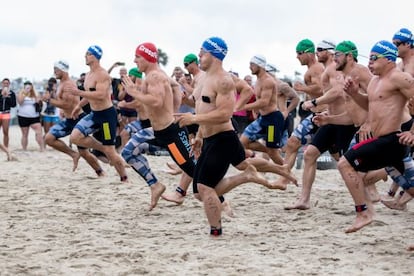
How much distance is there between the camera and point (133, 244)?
591 cm

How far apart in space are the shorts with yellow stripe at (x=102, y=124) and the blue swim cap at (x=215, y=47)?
398 cm

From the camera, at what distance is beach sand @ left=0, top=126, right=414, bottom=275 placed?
5125 millimetres

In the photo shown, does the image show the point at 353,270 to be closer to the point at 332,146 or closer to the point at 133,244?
the point at 133,244

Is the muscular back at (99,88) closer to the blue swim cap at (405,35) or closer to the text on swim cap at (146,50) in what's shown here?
the text on swim cap at (146,50)

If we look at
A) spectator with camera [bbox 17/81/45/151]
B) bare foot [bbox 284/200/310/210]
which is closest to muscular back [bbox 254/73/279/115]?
bare foot [bbox 284/200/310/210]

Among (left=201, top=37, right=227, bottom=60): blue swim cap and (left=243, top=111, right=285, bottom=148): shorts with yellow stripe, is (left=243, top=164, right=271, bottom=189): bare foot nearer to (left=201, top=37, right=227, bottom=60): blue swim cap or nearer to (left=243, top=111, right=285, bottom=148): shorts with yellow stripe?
(left=201, top=37, right=227, bottom=60): blue swim cap

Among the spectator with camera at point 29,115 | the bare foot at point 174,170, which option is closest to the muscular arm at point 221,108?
the bare foot at point 174,170

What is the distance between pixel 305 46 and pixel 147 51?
2.46m

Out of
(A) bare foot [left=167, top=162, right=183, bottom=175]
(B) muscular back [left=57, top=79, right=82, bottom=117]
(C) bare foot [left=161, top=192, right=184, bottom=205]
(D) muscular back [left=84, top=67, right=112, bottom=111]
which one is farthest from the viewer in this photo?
(A) bare foot [left=167, top=162, right=183, bottom=175]

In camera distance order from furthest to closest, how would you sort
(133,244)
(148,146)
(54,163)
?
(54,163)
(148,146)
(133,244)

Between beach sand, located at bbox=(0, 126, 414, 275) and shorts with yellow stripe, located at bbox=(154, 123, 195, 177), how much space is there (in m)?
0.56

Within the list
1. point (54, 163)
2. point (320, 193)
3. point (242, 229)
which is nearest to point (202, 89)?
point (242, 229)

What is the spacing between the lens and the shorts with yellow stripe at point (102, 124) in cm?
992

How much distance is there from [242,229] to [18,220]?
224 centimetres
